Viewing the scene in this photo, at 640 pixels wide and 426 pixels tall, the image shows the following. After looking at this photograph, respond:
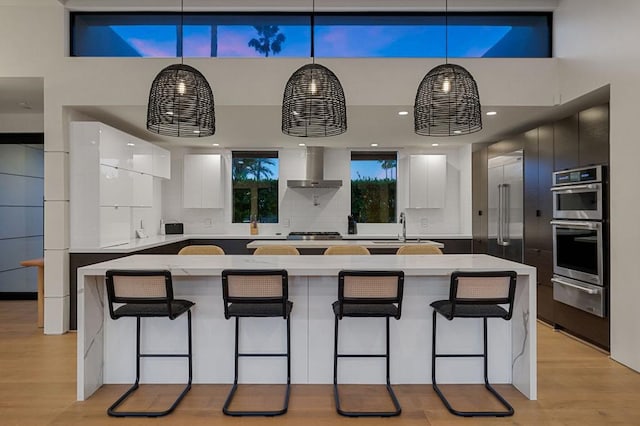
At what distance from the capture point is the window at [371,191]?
7.61 metres

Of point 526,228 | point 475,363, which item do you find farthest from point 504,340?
point 526,228

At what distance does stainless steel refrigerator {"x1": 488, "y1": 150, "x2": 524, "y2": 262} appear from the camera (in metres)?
5.39

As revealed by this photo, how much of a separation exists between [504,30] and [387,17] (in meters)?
1.33

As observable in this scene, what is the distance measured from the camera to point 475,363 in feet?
10.6

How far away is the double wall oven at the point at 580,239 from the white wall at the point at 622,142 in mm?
131

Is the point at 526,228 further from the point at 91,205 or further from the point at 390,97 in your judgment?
the point at 91,205

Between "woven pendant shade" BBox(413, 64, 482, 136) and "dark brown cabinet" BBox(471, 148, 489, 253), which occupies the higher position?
"woven pendant shade" BBox(413, 64, 482, 136)

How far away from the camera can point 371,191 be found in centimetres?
762

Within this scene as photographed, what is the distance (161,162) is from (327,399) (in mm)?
4671

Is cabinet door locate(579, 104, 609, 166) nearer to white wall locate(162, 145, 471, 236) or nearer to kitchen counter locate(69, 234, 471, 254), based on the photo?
kitchen counter locate(69, 234, 471, 254)

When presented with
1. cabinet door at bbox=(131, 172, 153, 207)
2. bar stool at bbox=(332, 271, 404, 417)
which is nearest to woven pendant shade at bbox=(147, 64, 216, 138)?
bar stool at bbox=(332, 271, 404, 417)

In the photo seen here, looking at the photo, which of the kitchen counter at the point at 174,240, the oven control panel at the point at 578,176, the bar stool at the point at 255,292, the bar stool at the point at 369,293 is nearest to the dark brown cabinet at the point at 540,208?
the oven control panel at the point at 578,176

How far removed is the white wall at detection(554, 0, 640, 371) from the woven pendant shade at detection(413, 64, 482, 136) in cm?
148

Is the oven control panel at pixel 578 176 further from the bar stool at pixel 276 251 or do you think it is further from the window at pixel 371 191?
the window at pixel 371 191
